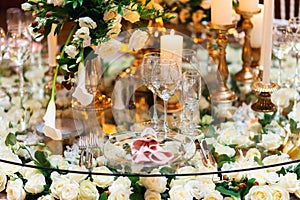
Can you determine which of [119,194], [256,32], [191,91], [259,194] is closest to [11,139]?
[119,194]

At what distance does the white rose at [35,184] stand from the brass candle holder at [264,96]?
750 millimetres

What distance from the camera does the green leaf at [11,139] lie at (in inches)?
83.0

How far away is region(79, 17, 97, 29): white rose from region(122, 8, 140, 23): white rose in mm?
119

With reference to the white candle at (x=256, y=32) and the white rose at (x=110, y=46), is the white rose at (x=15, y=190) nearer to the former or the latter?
the white rose at (x=110, y=46)

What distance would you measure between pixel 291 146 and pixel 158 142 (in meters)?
0.37

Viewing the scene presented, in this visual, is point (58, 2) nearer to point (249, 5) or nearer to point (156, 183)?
point (156, 183)

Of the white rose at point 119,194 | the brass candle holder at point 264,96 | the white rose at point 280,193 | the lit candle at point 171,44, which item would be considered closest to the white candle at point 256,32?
the brass candle holder at point 264,96

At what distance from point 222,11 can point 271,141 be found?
1.86 feet

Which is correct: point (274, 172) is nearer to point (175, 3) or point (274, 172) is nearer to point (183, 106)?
point (183, 106)

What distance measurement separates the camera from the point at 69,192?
1.92 m

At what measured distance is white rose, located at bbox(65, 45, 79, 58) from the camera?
6.79ft

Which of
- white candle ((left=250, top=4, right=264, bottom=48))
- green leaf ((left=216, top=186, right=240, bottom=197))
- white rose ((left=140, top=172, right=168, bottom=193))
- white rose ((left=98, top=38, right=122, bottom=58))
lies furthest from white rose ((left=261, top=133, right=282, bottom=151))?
white candle ((left=250, top=4, right=264, bottom=48))

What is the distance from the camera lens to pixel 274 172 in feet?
6.56

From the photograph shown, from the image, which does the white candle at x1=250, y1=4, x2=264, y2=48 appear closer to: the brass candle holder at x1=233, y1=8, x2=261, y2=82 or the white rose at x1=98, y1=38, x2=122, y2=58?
the brass candle holder at x1=233, y1=8, x2=261, y2=82
